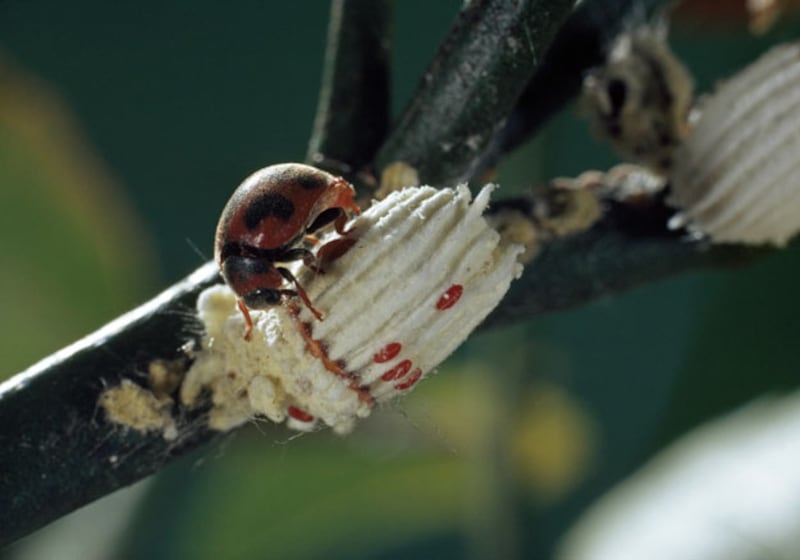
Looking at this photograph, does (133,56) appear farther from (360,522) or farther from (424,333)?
(424,333)

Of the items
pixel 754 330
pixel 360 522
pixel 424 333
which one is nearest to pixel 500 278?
pixel 424 333

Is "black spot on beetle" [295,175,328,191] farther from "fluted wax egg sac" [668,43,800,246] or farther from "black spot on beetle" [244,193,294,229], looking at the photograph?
"fluted wax egg sac" [668,43,800,246]

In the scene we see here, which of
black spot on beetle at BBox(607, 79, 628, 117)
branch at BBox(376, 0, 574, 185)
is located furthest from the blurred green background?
branch at BBox(376, 0, 574, 185)

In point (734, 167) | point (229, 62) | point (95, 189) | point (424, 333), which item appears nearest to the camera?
point (424, 333)

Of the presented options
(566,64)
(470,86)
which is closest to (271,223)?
(470,86)

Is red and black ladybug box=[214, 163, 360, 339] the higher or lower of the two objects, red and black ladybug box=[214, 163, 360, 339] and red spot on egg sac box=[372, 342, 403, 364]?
the higher
